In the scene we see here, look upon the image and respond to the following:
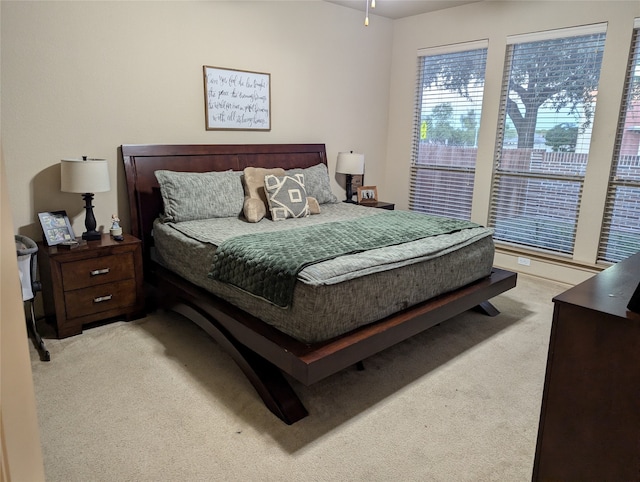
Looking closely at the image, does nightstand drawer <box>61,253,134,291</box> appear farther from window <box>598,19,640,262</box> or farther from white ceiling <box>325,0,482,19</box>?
window <box>598,19,640,262</box>

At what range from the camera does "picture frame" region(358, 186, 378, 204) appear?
482 cm

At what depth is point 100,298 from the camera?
2984 mm

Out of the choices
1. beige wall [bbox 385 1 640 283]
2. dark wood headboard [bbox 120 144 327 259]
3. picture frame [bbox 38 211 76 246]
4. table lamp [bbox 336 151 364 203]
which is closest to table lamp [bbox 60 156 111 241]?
picture frame [bbox 38 211 76 246]

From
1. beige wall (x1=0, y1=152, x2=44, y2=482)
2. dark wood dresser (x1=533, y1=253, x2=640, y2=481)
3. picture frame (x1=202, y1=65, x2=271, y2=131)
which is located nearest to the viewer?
beige wall (x1=0, y1=152, x2=44, y2=482)

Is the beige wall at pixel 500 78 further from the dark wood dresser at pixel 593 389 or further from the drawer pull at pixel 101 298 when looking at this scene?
the drawer pull at pixel 101 298

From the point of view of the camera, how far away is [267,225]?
3.29 metres

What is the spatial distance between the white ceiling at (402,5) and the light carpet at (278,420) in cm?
334

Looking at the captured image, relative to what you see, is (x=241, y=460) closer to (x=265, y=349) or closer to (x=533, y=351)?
(x=265, y=349)

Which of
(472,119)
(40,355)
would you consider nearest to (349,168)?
(472,119)

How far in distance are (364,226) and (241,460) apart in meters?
1.73

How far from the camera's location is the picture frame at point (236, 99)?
12.3 ft

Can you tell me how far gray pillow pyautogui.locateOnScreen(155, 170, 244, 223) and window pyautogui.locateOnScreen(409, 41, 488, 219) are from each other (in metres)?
2.45

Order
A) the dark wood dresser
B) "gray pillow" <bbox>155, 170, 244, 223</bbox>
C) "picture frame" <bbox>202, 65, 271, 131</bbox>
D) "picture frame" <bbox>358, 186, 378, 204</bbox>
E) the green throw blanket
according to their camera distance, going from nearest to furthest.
A: 1. the dark wood dresser
2. the green throw blanket
3. "gray pillow" <bbox>155, 170, 244, 223</bbox>
4. "picture frame" <bbox>202, 65, 271, 131</bbox>
5. "picture frame" <bbox>358, 186, 378, 204</bbox>

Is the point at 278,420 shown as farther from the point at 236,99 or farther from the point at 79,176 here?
the point at 236,99
